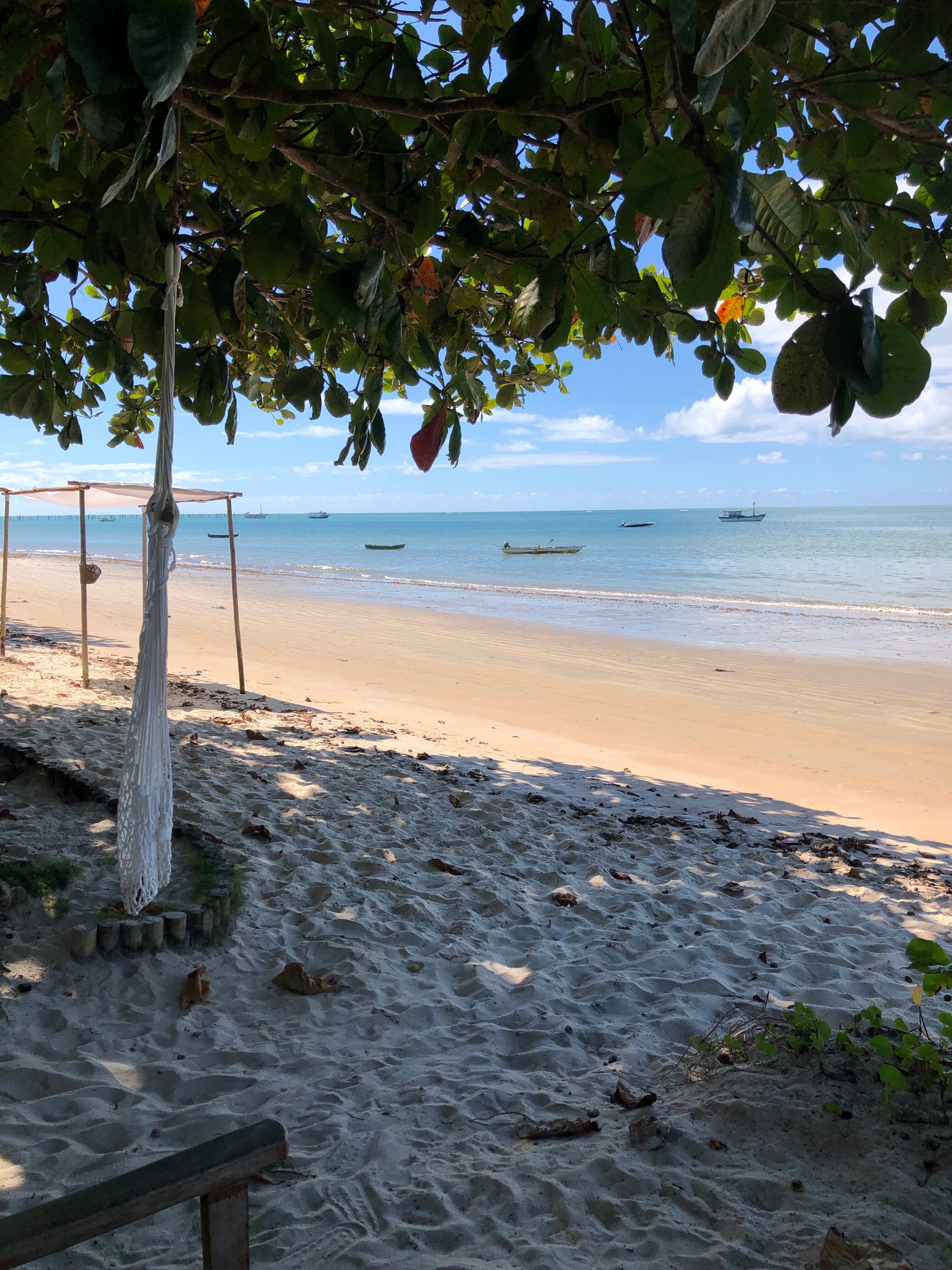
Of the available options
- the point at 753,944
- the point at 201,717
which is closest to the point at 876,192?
the point at 753,944

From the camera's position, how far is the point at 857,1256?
1.27 meters

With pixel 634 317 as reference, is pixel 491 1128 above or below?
below

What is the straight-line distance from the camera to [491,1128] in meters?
1.75

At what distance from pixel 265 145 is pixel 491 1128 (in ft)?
6.67

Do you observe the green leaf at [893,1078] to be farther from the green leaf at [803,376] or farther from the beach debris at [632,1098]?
the green leaf at [803,376]

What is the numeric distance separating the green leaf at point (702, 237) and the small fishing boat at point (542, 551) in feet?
102

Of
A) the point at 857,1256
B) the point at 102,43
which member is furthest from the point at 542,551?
the point at 102,43

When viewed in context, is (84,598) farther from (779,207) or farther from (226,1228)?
(779,207)

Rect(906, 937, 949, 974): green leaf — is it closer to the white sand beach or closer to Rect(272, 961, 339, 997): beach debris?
the white sand beach

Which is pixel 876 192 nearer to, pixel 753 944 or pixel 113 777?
pixel 753 944

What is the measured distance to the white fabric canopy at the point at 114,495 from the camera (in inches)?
243

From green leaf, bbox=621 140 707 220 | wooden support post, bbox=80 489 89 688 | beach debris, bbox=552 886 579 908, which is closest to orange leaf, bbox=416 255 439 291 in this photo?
green leaf, bbox=621 140 707 220

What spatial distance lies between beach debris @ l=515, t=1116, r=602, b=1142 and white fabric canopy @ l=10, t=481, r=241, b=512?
4.70 m

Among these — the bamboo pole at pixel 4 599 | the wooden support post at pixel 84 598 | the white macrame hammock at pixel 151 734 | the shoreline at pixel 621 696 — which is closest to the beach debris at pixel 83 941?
the white macrame hammock at pixel 151 734
